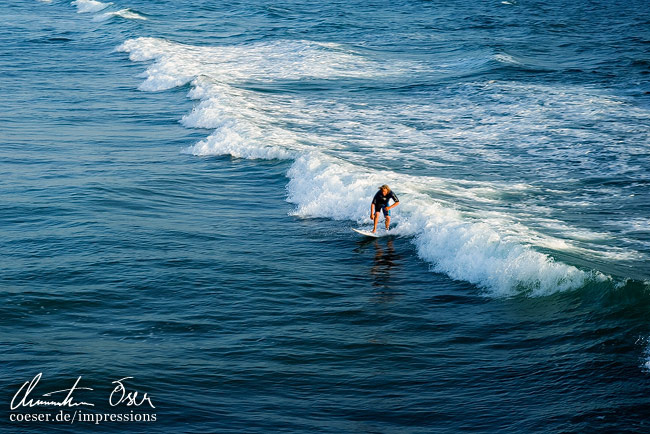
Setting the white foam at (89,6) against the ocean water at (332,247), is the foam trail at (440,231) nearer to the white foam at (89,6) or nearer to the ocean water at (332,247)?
the ocean water at (332,247)

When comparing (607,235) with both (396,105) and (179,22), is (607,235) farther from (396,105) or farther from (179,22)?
(179,22)

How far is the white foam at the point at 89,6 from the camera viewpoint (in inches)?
2613

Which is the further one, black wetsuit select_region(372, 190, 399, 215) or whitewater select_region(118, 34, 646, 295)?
black wetsuit select_region(372, 190, 399, 215)

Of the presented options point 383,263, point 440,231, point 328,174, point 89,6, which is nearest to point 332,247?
point 383,263

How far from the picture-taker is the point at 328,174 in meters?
21.8

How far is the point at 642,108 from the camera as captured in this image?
1174 inches

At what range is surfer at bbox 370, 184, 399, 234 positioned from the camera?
1764cm

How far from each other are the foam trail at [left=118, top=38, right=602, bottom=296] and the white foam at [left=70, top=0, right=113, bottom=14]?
2448cm

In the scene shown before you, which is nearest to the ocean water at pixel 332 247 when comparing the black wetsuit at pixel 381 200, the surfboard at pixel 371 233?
the surfboard at pixel 371 233

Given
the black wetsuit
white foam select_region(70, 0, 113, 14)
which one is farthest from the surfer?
white foam select_region(70, 0, 113, 14)

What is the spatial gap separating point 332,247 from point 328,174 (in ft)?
15.8

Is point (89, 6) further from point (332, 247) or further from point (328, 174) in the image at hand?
point (332, 247)

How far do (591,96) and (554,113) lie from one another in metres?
3.26

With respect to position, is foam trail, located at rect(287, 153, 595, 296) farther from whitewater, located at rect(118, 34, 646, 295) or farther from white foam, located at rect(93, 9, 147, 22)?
white foam, located at rect(93, 9, 147, 22)
